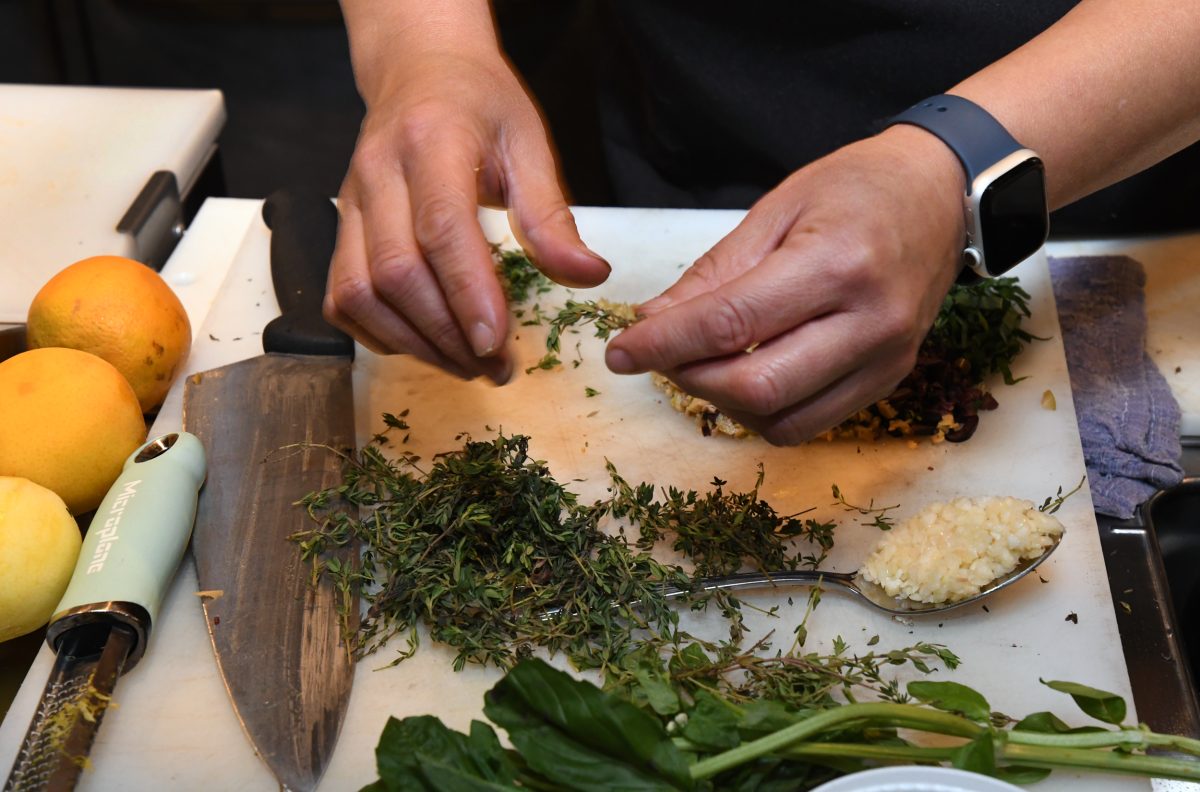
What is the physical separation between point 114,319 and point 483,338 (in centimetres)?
66

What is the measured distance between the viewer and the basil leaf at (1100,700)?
0.99 m

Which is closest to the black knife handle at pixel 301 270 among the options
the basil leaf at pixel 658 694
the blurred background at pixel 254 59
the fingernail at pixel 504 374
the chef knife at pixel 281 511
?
the chef knife at pixel 281 511

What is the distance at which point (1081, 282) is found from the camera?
167cm

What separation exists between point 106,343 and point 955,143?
116cm

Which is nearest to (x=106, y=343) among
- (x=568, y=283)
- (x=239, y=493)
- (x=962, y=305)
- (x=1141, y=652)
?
(x=239, y=493)

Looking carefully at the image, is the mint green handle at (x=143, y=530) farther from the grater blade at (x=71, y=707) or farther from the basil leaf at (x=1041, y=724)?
the basil leaf at (x=1041, y=724)

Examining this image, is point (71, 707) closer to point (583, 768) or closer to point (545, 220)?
point (583, 768)

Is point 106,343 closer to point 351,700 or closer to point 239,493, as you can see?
point 239,493

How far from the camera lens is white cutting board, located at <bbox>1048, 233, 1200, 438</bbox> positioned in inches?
60.5

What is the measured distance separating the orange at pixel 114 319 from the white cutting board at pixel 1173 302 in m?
1.46

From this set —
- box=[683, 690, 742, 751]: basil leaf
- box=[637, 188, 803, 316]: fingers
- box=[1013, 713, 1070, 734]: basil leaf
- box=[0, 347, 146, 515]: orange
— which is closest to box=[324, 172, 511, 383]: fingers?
box=[637, 188, 803, 316]: fingers

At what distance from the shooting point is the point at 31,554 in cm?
116

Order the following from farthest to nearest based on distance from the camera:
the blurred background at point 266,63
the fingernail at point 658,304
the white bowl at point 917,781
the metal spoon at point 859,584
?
the blurred background at point 266,63
the metal spoon at point 859,584
the fingernail at point 658,304
the white bowl at point 917,781

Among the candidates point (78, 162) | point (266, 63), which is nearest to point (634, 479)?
point (78, 162)
